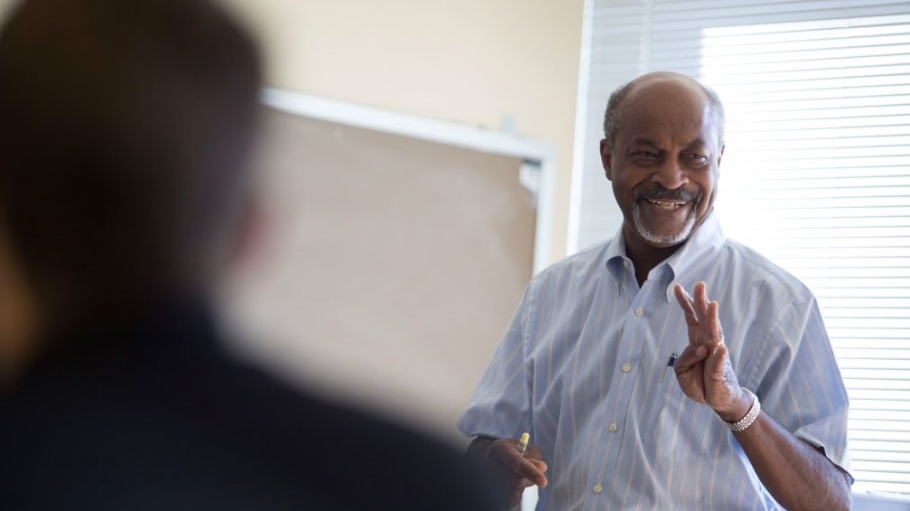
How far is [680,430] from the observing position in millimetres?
960

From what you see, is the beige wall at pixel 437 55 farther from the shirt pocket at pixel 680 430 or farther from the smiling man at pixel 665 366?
the shirt pocket at pixel 680 430

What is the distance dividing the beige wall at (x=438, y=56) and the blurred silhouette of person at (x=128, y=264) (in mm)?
21

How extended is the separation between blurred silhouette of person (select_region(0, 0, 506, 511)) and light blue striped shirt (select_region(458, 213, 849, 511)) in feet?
2.51

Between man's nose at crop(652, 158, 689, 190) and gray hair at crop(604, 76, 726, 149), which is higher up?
gray hair at crop(604, 76, 726, 149)

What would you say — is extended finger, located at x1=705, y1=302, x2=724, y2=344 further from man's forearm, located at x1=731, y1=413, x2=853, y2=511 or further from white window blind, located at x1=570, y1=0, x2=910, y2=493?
white window blind, located at x1=570, y1=0, x2=910, y2=493

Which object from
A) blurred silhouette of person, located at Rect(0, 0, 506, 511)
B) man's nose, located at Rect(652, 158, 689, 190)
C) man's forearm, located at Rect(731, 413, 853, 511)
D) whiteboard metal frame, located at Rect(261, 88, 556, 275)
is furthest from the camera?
man's nose, located at Rect(652, 158, 689, 190)

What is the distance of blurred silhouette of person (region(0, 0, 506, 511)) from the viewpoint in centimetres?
18

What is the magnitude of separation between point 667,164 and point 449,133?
0.27 m

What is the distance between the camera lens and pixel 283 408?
0.24m

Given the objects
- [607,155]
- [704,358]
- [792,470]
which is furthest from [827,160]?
[704,358]

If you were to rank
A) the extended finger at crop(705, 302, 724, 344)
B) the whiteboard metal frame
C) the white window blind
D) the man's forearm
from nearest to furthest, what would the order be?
1. the whiteboard metal frame
2. the extended finger at crop(705, 302, 724, 344)
3. the man's forearm
4. the white window blind

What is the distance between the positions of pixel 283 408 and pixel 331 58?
266 millimetres

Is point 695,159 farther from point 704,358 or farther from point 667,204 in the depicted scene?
point 704,358

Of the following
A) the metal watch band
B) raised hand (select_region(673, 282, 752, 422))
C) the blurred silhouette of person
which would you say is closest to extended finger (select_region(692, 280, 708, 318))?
raised hand (select_region(673, 282, 752, 422))
